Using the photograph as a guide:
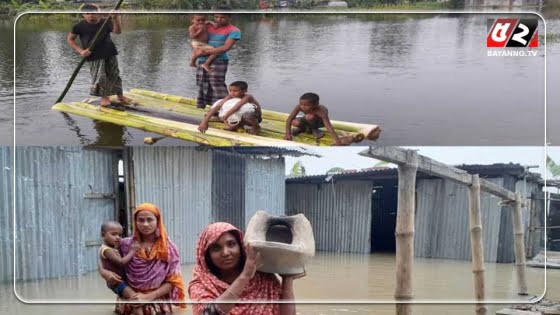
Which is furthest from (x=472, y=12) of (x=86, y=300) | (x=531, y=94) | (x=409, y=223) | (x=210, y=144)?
(x=86, y=300)

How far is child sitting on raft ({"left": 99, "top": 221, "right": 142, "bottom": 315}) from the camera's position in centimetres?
356

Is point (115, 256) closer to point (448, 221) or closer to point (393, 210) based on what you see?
point (393, 210)

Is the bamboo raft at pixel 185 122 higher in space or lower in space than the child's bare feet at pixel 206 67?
lower

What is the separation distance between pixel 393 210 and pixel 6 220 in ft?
5.07

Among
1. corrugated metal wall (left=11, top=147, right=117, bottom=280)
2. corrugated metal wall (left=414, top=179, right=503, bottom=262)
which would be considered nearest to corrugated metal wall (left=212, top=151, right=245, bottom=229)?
corrugated metal wall (left=11, top=147, right=117, bottom=280)

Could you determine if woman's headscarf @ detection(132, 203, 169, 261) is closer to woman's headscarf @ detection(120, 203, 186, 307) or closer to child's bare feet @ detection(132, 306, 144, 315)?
woman's headscarf @ detection(120, 203, 186, 307)

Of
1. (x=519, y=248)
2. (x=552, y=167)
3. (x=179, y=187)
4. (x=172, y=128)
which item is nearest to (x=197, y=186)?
(x=179, y=187)

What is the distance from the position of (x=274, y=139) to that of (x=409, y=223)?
0.64 m

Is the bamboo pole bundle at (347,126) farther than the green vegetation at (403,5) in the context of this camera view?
No

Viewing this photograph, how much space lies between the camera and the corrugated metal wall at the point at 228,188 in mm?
3564

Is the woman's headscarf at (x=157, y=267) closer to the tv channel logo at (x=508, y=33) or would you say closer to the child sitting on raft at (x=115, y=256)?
the child sitting on raft at (x=115, y=256)

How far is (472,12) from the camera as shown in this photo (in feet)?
11.6

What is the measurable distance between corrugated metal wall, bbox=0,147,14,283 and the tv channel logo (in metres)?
1.98

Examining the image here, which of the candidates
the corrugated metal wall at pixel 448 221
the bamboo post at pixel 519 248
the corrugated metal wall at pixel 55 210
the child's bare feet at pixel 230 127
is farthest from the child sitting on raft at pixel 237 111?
the bamboo post at pixel 519 248
